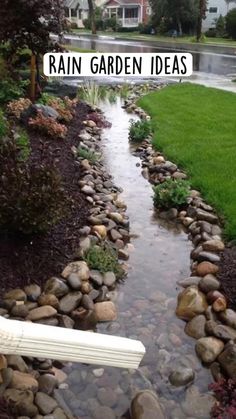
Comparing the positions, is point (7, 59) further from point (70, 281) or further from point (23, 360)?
point (23, 360)

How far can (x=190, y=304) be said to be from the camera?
14.1 feet

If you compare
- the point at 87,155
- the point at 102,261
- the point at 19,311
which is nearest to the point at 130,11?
the point at 87,155

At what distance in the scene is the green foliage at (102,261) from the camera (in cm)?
473

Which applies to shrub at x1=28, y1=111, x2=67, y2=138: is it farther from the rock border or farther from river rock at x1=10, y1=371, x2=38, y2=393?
river rock at x1=10, y1=371, x2=38, y2=393

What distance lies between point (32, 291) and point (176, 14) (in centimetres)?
4540

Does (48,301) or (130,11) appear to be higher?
(130,11)

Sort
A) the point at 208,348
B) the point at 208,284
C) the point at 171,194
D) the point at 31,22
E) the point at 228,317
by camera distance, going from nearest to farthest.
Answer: the point at 208,348 < the point at 228,317 < the point at 208,284 < the point at 171,194 < the point at 31,22

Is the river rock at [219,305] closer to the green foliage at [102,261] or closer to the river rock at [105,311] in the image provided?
the river rock at [105,311]

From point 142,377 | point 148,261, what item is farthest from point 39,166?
point 142,377

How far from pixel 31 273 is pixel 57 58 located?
17.1 ft

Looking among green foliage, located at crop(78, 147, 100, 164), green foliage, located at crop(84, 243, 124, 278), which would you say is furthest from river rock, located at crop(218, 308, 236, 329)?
green foliage, located at crop(78, 147, 100, 164)

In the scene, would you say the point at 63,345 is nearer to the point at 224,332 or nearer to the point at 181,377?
the point at 181,377

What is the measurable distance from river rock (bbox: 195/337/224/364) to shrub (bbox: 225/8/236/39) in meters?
42.6

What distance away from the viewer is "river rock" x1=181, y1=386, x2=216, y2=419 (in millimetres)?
3291
